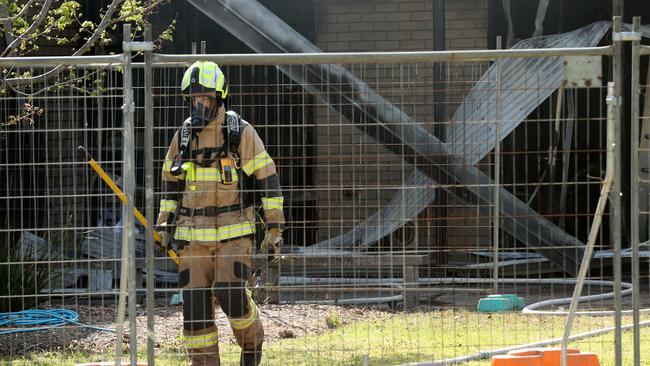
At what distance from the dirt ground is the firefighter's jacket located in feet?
5.70

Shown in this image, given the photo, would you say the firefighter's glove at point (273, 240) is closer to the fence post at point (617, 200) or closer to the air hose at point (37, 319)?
the fence post at point (617, 200)

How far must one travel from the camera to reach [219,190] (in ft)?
22.4

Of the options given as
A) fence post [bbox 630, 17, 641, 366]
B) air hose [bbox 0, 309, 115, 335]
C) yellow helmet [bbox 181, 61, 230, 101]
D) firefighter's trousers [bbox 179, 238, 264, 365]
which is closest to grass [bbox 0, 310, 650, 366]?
air hose [bbox 0, 309, 115, 335]

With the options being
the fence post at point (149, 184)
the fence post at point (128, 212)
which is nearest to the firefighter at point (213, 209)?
the fence post at point (149, 184)

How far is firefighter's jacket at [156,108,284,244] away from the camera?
6.80m

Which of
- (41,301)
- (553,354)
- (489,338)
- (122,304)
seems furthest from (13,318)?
(553,354)

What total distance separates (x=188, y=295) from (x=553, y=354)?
225 cm

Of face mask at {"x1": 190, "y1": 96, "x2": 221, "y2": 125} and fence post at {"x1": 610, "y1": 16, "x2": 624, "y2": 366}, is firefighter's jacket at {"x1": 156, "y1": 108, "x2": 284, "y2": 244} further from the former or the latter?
fence post at {"x1": 610, "y1": 16, "x2": 624, "y2": 366}

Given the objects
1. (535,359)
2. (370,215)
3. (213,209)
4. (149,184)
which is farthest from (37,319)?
(535,359)

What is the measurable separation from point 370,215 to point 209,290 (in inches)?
185

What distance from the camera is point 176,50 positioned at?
489 inches

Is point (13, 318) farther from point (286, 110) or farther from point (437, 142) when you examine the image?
point (286, 110)

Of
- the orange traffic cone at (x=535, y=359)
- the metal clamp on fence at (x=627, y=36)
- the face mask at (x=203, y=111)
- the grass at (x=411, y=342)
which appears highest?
the metal clamp on fence at (x=627, y=36)

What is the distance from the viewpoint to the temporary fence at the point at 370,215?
20.0ft
